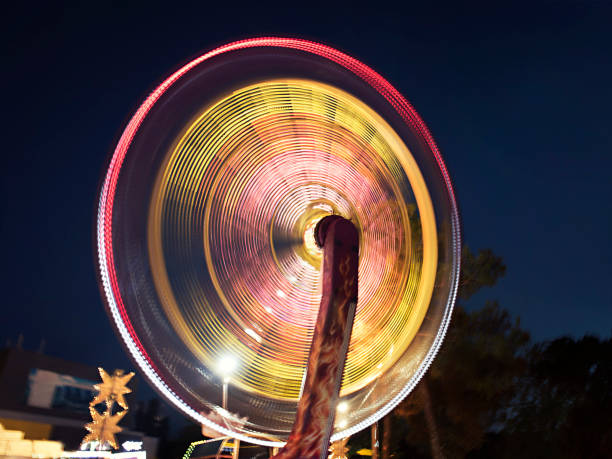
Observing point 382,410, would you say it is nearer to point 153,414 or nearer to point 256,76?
point 256,76

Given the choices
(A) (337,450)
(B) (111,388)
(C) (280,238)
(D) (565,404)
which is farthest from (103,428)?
(D) (565,404)

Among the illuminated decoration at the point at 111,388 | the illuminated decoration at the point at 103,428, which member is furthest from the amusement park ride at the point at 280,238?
the illuminated decoration at the point at 111,388

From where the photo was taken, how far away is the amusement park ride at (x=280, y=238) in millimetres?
4703

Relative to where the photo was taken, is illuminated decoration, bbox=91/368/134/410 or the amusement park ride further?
illuminated decoration, bbox=91/368/134/410

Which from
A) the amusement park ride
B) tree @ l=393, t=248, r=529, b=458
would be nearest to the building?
tree @ l=393, t=248, r=529, b=458

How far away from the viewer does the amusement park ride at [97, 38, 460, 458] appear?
4.70 m

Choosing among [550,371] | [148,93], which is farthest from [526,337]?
[148,93]

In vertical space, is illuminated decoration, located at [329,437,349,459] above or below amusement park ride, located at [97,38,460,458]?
below

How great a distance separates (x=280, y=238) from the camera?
6.12 m

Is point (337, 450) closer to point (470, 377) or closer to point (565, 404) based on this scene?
point (470, 377)

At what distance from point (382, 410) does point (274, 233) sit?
89.7 inches

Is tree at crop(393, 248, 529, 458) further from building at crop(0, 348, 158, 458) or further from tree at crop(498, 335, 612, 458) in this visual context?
building at crop(0, 348, 158, 458)

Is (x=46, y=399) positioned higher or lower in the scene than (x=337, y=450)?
higher

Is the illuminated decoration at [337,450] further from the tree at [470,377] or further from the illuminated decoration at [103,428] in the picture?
the tree at [470,377]
